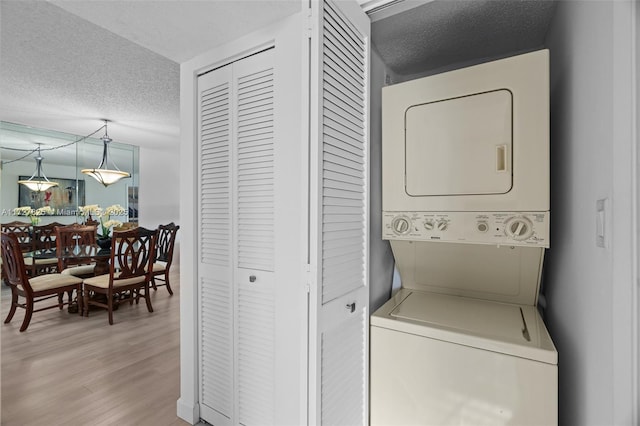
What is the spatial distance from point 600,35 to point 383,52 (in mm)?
1184

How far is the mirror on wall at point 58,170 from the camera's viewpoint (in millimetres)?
4941

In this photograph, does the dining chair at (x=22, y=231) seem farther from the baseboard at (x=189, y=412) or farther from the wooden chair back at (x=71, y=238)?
the baseboard at (x=189, y=412)

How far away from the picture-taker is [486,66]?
140 cm

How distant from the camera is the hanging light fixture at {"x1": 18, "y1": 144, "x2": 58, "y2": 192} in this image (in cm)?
504

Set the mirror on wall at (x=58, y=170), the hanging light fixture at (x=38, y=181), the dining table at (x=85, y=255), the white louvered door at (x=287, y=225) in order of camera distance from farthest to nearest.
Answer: the hanging light fixture at (x=38, y=181) → the mirror on wall at (x=58, y=170) → the dining table at (x=85, y=255) → the white louvered door at (x=287, y=225)

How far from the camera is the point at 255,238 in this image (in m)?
1.62

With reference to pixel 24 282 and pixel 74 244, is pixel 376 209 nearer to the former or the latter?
pixel 24 282

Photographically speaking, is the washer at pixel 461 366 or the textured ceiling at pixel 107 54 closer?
the washer at pixel 461 366

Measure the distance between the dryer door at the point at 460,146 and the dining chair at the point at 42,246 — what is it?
5.04m

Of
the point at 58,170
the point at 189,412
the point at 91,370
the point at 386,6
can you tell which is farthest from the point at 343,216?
the point at 58,170

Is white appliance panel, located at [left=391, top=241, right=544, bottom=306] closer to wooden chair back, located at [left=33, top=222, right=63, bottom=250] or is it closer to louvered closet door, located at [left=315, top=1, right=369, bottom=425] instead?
louvered closet door, located at [left=315, top=1, right=369, bottom=425]

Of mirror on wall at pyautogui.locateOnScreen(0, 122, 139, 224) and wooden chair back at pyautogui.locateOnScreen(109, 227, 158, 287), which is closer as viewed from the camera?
wooden chair back at pyautogui.locateOnScreen(109, 227, 158, 287)

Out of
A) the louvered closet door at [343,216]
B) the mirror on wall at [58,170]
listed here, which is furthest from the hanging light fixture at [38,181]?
the louvered closet door at [343,216]

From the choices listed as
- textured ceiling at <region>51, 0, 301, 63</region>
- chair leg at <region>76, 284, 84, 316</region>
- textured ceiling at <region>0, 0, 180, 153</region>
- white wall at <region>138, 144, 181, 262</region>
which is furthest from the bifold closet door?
white wall at <region>138, 144, 181, 262</region>
